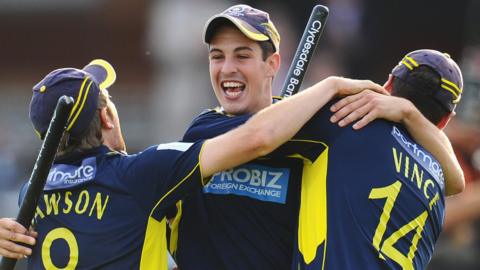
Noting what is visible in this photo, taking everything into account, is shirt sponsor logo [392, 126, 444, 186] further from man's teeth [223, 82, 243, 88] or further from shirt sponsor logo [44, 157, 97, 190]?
shirt sponsor logo [44, 157, 97, 190]

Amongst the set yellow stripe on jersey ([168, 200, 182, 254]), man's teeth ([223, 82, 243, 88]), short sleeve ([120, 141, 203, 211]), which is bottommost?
yellow stripe on jersey ([168, 200, 182, 254])

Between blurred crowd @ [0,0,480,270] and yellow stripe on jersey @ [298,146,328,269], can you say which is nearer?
yellow stripe on jersey @ [298,146,328,269]

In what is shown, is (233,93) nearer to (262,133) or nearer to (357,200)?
(262,133)

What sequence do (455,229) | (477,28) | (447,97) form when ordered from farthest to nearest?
(477,28), (455,229), (447,97)

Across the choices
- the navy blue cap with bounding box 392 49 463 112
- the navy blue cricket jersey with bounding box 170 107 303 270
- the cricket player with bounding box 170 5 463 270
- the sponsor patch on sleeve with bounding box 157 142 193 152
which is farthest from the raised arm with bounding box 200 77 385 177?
the navy blue cap with bounding box 392 49 463 112

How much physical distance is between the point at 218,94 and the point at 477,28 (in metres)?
8.53

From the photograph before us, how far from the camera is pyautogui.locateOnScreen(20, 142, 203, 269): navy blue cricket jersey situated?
227 inches

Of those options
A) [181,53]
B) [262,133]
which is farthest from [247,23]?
[181,53]

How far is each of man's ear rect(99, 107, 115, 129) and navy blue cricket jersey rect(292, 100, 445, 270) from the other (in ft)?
3.37

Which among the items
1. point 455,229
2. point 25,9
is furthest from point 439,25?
point 25,9

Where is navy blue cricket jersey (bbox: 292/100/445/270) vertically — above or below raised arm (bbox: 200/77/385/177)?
below

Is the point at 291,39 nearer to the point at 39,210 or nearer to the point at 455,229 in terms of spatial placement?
the point at 455,229

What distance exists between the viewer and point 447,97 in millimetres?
6242

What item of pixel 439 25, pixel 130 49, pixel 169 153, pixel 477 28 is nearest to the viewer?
pixel 169 153
